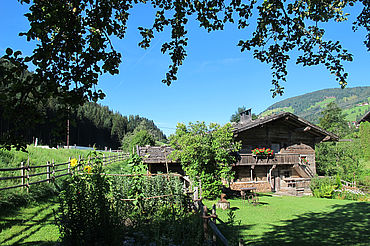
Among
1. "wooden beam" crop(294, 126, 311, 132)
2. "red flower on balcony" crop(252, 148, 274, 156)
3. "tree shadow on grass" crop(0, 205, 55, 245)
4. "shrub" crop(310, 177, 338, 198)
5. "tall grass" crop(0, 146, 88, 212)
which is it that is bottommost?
"shrub" crop(310, 177, 338, 198)

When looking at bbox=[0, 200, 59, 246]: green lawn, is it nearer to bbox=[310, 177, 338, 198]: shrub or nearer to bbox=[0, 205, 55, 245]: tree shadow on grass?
bbox=[0, 205, 55, 245]: tree shadow on grass

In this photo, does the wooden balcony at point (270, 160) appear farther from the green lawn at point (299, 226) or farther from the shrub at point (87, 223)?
the shrub at point (87, 223)

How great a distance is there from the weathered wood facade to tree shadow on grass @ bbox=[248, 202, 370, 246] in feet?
27.8

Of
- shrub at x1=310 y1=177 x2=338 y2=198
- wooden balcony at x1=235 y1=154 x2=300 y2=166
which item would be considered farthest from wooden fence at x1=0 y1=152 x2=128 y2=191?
shrub at x1=310 y1=177 x2=338 y2=198

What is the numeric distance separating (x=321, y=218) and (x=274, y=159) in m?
9.88

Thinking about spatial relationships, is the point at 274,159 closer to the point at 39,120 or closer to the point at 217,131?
the point at 217,131

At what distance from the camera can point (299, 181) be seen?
2073cm

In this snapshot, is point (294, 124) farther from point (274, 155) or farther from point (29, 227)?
point (29, 227)

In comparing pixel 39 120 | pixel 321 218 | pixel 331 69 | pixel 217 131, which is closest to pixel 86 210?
pixel 39 120

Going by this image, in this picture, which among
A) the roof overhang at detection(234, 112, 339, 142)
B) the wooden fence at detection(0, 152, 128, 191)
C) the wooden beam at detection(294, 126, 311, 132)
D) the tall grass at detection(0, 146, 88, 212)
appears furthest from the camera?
the wooden beam at detection(294, 126, 311, 132)

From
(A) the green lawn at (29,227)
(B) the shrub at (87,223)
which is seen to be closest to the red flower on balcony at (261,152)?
(A) the green lawn at (29,227)

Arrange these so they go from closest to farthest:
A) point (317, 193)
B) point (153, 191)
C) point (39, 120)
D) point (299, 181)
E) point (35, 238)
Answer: point (39, 120)
point (35, 238)
point (153, 191)
point (317, 193)
point (299, 181)

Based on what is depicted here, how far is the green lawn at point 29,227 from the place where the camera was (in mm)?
6523

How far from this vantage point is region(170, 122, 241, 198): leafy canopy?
14.5 m
